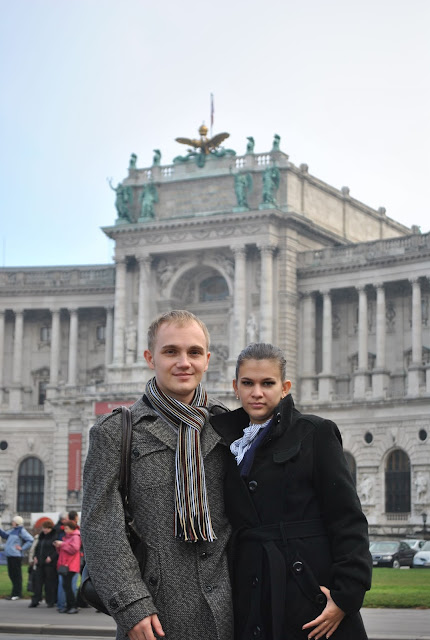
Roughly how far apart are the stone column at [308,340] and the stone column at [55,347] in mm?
18458

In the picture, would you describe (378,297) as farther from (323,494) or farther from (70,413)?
(323,494)

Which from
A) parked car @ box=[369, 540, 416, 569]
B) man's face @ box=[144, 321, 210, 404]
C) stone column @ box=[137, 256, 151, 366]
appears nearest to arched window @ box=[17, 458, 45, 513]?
stone column @ box=[137, 256, 151, 366]

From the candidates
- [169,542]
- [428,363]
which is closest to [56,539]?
[169,542]

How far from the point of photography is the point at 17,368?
291ft

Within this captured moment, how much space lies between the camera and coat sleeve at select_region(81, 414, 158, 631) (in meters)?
7.81

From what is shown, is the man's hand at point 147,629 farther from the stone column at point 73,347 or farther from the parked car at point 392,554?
the stone column at point 73,347

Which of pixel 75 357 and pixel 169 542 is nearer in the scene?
pixel 169 542

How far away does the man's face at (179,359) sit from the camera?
8.77 m

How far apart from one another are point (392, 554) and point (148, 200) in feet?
126

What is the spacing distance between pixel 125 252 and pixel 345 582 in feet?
247

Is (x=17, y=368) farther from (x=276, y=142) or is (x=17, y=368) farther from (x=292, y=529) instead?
(x=292, y=529)

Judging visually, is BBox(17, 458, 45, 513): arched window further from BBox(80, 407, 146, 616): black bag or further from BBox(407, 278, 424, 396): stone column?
BBox(80, 407, 146, 616): black bag

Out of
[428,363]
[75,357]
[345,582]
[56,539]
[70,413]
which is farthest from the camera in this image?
[75,357]

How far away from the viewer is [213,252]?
3196 inches
